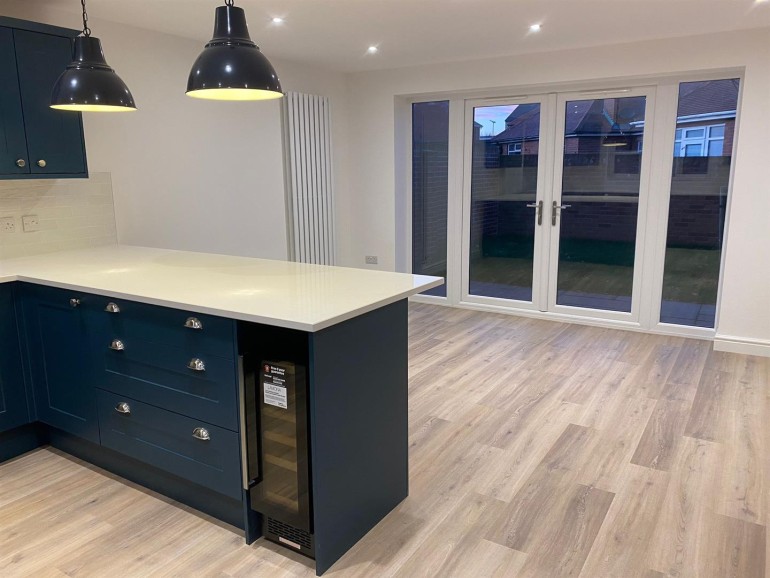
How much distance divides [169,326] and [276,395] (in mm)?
554

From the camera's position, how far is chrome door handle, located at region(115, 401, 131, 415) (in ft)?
8.23

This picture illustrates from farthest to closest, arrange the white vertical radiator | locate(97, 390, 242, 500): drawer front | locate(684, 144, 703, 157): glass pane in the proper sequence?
the white vertical radiator
locate(684, 144, 703, 157): glass pane
locate(97, 390, 242, 500): drawer front

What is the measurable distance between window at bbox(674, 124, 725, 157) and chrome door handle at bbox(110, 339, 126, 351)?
4.39m

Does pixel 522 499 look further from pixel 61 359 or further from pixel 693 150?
pixel 693 150

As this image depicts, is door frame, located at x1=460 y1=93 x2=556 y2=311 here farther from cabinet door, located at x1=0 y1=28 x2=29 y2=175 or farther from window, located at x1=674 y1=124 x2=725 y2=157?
cabinet door, located at x1=0 y1=28 x2=29 y2=175

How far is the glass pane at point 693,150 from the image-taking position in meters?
4.65

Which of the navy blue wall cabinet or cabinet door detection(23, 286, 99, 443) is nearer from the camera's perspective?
cabinet door detection(23, 286, 99, 443)

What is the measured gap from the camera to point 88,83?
253 cm

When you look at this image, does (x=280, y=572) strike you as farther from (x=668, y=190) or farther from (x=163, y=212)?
(x=668, y=190)

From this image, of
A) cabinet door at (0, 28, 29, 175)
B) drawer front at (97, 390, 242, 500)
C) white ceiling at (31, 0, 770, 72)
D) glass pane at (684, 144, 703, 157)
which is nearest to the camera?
drawer front at (97, 390, 242, 500)

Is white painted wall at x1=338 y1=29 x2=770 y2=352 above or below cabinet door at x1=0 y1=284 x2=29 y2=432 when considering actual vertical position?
above

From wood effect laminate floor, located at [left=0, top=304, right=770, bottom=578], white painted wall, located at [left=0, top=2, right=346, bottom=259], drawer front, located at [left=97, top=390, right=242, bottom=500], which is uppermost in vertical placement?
white painted wall, located at [left=0, top=2, right=346, bottom=259]

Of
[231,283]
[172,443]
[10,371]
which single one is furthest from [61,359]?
[231,283]

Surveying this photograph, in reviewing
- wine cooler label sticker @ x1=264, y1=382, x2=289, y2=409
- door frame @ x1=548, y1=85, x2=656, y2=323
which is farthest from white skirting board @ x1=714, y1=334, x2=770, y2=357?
wine cooler label sticker @ x1=264, y1=382, x2=289, y2=409
